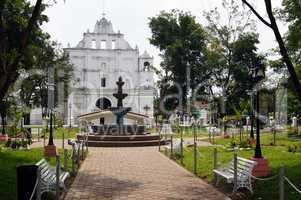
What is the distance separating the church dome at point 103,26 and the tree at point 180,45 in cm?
1907

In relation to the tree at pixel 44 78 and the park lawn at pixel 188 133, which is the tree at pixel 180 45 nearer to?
the park lawn at pixel 188 133

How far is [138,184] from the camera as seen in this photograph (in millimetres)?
10617

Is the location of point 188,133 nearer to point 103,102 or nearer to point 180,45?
point 180,45

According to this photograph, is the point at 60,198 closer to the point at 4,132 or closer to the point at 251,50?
the point at 4,132

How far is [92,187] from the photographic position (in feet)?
33.2

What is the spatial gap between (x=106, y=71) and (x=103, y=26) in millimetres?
6747

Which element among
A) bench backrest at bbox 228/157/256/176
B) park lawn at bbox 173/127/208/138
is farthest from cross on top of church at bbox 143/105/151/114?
bench backrest at bbox 228/157/256/176

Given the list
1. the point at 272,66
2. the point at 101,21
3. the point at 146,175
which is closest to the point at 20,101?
the point at 101,21

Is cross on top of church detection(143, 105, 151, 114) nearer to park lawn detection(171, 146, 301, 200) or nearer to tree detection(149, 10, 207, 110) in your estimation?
tree detection(149, 10, 207, 110)

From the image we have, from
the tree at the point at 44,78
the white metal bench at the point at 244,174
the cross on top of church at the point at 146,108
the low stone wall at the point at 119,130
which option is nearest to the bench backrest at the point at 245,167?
the white metal bench at the point at 244,174

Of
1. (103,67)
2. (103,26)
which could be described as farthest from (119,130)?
(103,26)

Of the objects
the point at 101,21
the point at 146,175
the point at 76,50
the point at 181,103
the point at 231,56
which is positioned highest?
the point at 101,21

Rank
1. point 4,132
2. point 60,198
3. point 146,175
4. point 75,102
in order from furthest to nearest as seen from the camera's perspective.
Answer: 1. point 75,102
2. point 4,132
3. point 146,175
4. point 60,198

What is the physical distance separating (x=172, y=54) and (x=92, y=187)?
36925mm
